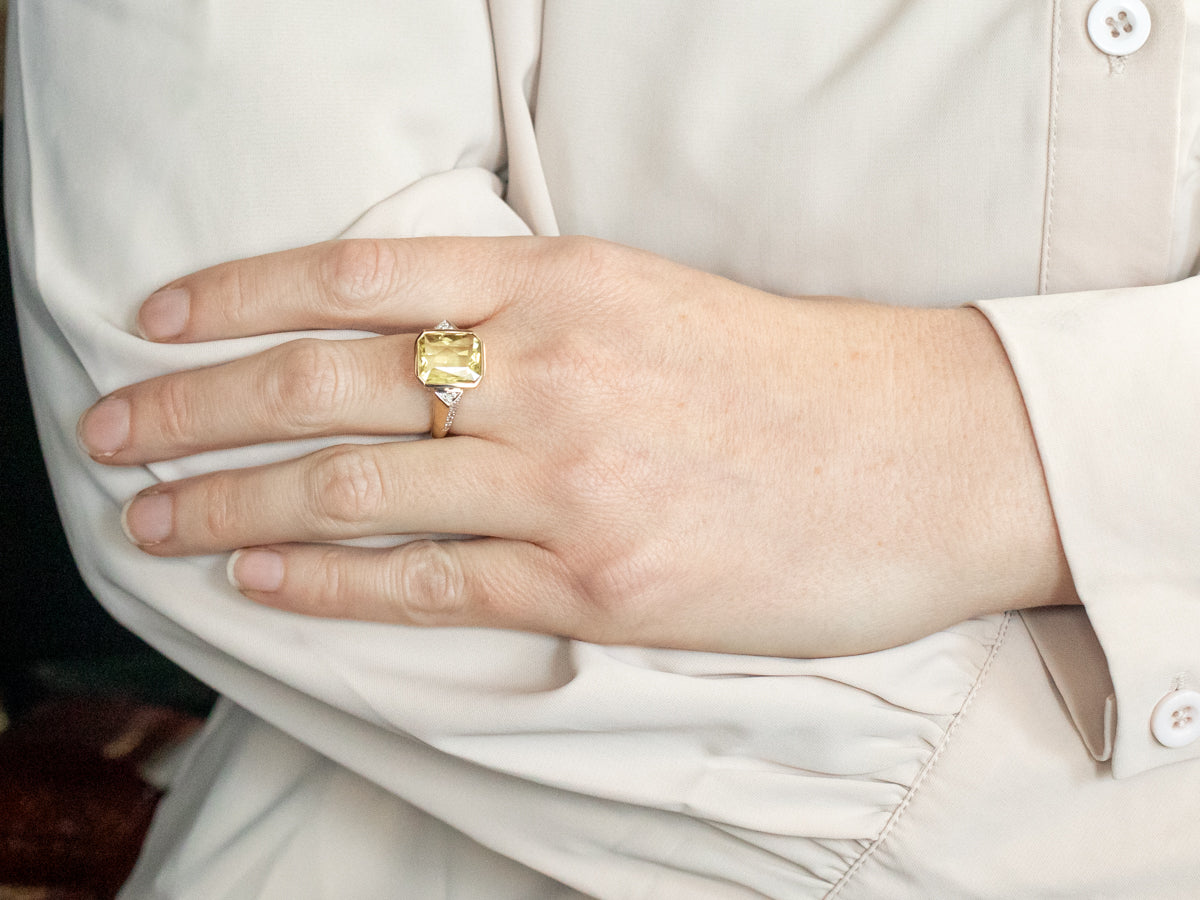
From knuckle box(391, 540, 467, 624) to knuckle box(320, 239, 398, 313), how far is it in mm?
191

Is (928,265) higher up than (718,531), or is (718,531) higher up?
(928,265)

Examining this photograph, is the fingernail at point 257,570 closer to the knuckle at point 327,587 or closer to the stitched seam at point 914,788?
the knuckle at point 327,587

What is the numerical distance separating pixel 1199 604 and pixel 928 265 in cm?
33

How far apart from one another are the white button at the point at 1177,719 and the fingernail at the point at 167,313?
30.9 inches

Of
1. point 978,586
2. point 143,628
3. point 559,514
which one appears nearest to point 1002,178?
point 978,586

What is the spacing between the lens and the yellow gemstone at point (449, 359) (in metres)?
0.63

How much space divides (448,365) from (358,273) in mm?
101

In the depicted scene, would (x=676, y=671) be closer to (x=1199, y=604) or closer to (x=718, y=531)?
(x=718, y=531)

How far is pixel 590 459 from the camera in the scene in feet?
2.13

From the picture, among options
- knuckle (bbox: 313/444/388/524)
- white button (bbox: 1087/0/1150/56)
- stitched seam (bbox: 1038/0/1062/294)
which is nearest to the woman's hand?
knuckle (bbox: 313/444/388/524)

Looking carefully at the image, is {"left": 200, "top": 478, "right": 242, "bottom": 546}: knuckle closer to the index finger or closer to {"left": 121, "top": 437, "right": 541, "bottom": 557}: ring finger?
{"left": 121, "top": 437, "right": 541, "bottom": 557}: ring finger

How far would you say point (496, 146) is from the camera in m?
0.87

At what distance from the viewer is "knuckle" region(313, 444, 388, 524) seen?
639 mm

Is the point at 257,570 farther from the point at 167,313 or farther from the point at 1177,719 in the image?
the point at 1177,719
